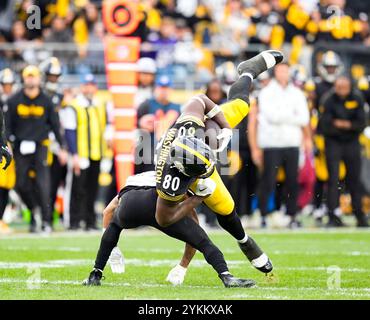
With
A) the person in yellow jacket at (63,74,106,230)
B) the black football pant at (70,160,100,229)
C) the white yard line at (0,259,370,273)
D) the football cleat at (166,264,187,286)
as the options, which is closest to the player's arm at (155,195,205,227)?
the football cleat at (166,264,187,286)

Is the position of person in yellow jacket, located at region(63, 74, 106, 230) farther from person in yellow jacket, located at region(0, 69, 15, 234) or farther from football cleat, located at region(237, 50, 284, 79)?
football cleat, located at region(237, 50, 284, 79)

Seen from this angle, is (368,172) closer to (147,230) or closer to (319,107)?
(319,107)

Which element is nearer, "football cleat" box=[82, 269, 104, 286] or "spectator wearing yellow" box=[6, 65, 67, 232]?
"football cleat" box=[82, 269, 104, 286]

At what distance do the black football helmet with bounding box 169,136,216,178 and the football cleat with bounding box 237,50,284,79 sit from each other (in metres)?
2.16

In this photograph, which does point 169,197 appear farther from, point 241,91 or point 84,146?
point 84,146

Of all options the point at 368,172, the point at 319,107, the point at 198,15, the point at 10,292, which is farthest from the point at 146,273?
the point at 198,15

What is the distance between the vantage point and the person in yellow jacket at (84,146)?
557 inches

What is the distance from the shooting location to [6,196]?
13352 mm

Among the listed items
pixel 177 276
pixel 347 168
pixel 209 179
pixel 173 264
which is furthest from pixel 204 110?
pixel 347 168

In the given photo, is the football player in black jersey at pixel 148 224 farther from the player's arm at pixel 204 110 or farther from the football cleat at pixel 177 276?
the player's arm at pixel 204 110

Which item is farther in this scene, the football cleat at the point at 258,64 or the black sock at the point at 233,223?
the football cleat at the point at 258,64

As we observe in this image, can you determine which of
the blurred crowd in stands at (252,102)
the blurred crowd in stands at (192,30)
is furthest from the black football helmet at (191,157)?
the blurred crowd in stands at (192,30)

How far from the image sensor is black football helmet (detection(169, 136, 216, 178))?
7.19m

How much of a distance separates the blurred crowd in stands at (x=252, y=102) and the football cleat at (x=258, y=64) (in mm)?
4141
